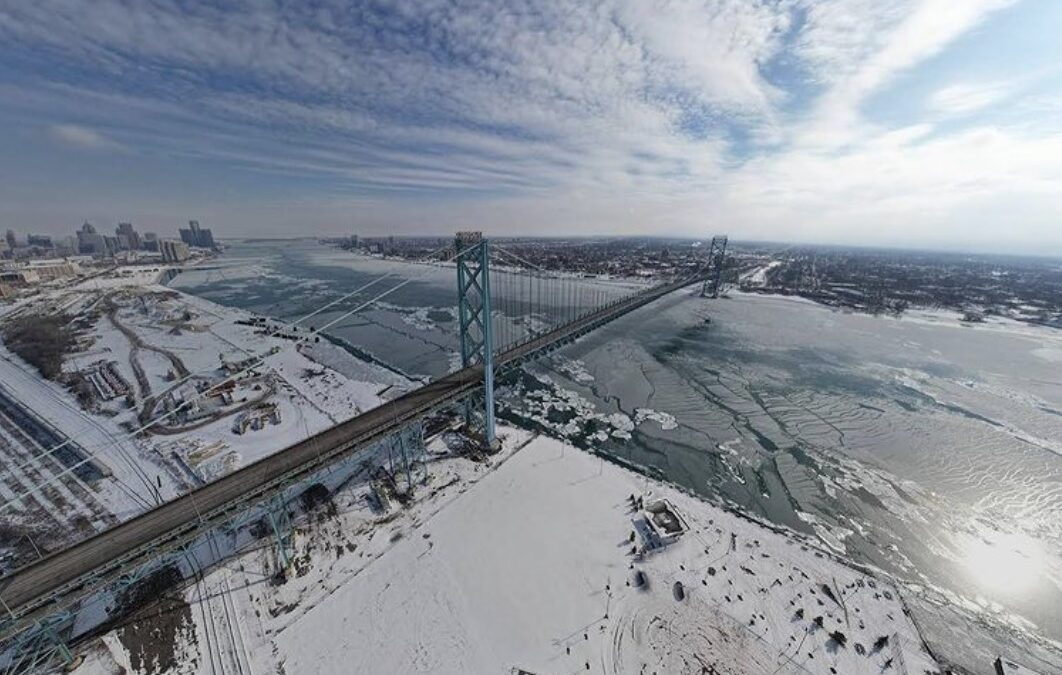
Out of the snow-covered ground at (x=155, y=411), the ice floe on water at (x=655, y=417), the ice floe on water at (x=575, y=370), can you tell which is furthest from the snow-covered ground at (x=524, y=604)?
the ice floe on water at (x=575, y=370)

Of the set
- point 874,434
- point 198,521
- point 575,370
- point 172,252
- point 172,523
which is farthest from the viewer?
point 172,252

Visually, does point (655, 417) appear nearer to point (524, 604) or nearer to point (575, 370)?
point (575, 370)

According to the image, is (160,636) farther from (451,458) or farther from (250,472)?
(451,458)

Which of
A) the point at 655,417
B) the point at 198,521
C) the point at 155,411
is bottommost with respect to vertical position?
the point at 155,411

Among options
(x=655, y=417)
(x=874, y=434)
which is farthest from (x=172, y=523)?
(x=874, y=434)

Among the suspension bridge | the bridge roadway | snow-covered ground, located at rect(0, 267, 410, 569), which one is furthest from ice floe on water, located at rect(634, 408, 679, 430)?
snow-covered ground, located at rect(0, 267, 410, 569)

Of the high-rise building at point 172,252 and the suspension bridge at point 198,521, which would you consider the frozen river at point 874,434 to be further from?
the high-rise building at point 172,252
